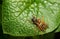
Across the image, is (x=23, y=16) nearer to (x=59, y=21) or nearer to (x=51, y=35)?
(x=59, y=21)

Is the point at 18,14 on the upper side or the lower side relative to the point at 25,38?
upper

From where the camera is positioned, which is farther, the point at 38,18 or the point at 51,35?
the point at 51,35

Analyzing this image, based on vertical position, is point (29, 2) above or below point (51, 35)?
above

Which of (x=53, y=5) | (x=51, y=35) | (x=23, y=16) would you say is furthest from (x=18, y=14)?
(x=51, y=35)

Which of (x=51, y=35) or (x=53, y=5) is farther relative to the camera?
(x=51, y=35)

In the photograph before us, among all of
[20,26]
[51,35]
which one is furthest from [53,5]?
[51,35]

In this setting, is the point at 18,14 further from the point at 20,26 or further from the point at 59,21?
the point at 59,21
